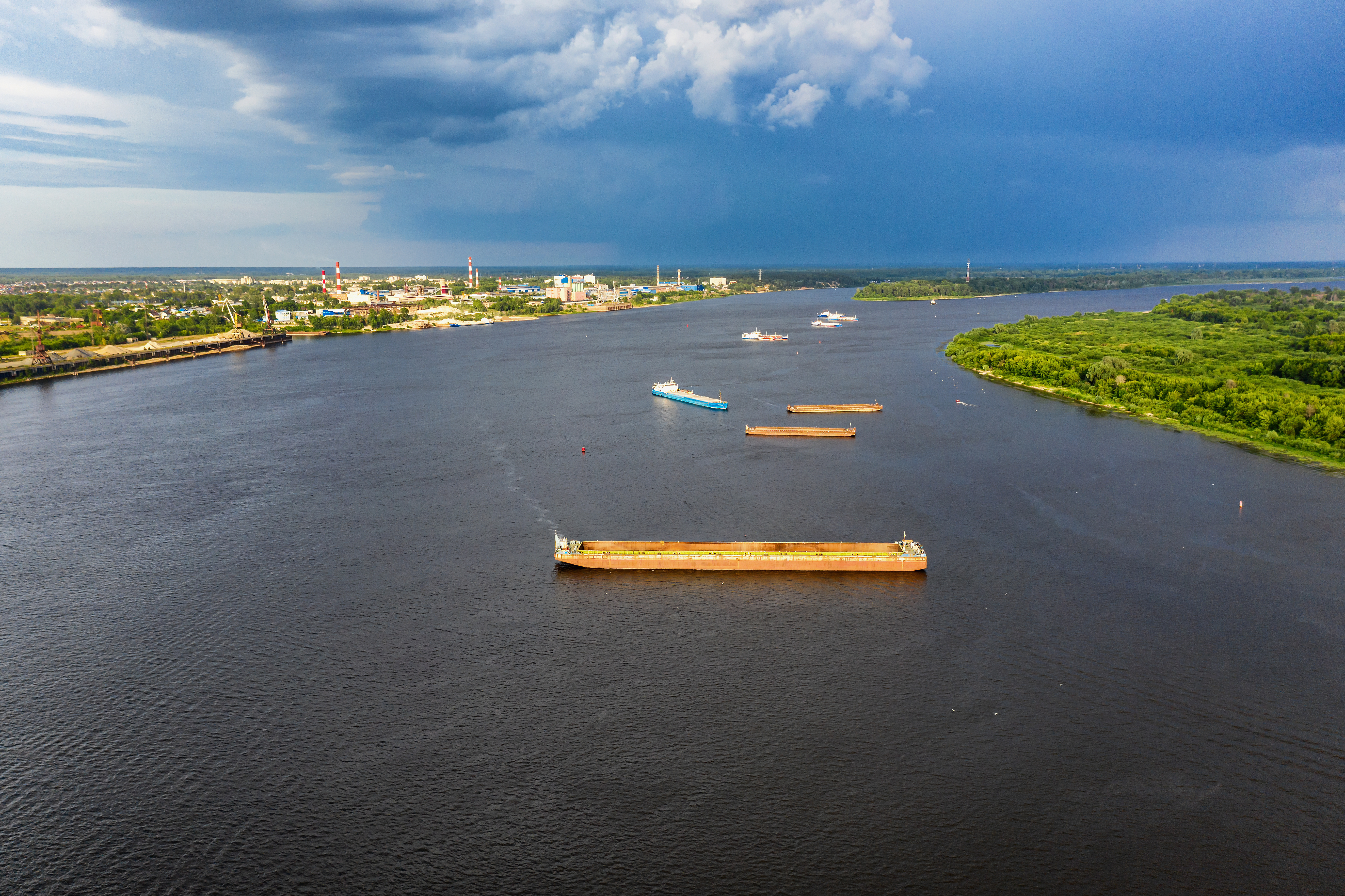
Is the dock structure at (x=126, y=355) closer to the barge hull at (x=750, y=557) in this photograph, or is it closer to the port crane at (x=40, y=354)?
the port crane at (x=40, y=354)

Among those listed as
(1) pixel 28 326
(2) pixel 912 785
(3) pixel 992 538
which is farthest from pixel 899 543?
(1) pixel 28 326

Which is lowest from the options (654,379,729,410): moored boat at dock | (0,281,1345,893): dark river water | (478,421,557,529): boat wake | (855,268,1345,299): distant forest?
(0,281,1345,893): dark river water

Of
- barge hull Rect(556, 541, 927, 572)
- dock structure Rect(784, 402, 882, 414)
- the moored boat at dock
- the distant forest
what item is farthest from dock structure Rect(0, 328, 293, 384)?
the distant forest

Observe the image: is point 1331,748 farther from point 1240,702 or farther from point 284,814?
point 284,814

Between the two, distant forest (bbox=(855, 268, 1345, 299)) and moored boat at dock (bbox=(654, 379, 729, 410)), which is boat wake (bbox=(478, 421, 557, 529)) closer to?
moored boat at dock (bbox=(654, 379, 729, 410))

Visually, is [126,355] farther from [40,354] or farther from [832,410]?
[832,410]

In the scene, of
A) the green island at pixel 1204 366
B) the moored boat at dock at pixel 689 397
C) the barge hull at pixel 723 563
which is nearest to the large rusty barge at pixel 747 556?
the barge hull at pixel 723 563
